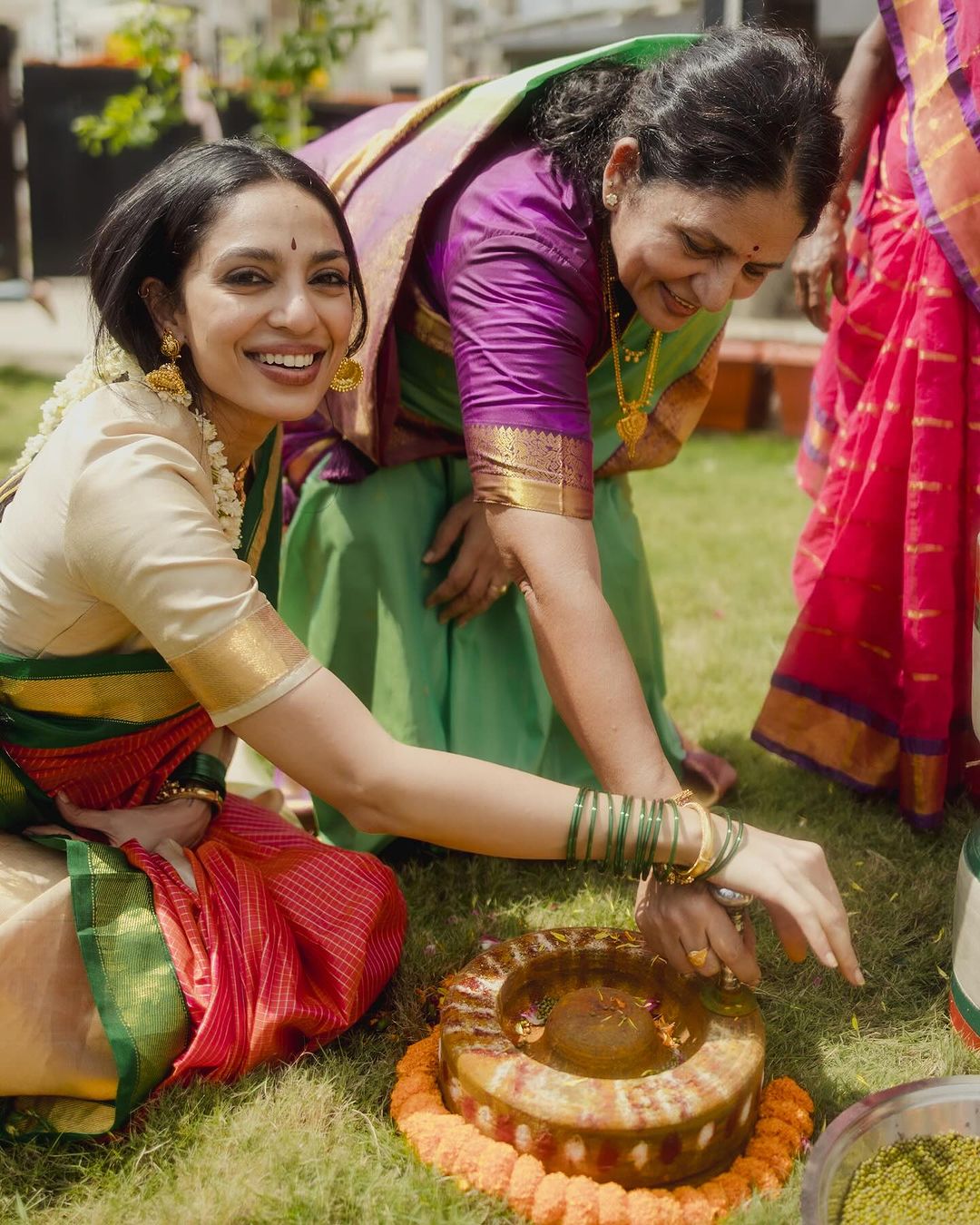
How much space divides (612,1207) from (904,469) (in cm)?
162

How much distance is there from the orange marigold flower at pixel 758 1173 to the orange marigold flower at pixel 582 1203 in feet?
0.73

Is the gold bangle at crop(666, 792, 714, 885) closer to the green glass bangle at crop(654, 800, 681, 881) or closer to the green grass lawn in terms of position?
the green glass bangle at crop(654, 800, 681, 881)

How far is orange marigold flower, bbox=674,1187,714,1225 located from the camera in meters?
1.75

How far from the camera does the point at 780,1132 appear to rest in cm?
191

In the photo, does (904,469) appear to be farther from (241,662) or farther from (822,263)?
(241,662)

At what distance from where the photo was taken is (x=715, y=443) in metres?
6.73

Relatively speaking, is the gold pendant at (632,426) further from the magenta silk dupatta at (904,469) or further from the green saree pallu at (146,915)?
the green saree pallu at (146,915)

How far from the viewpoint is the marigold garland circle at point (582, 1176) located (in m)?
1.73

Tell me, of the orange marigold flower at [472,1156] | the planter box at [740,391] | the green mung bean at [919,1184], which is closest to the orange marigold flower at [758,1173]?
the green mung bean at [919,1184]

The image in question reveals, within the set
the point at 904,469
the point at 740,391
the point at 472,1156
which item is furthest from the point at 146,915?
the point at 740,391

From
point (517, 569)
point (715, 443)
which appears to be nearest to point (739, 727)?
point (517, 569)

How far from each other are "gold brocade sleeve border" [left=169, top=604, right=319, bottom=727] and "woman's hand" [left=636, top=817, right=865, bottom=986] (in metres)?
0.62

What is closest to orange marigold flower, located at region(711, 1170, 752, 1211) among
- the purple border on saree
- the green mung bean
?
the green mung bean

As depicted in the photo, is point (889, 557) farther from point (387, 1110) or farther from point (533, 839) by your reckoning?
point (387, 1110)
